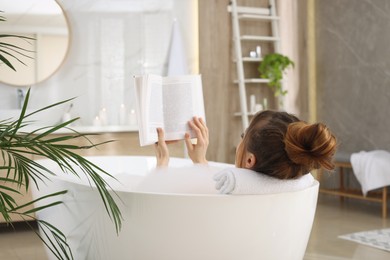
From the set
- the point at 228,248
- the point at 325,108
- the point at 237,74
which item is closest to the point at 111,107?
the point at 237,74

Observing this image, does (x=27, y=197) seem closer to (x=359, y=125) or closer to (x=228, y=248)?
(x=228, y=248)

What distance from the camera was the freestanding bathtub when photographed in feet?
6.60

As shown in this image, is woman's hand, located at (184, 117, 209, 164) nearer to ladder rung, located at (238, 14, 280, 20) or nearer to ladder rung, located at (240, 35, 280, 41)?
ladder rung, located at (240, 35, 280, 41)

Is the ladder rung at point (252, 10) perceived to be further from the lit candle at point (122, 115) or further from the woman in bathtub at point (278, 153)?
the woman in bathtub at point (278, 153)

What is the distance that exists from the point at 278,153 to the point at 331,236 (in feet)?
7.47

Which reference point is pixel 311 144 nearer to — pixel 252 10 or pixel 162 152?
pixel 162 152

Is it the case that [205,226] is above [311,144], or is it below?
below

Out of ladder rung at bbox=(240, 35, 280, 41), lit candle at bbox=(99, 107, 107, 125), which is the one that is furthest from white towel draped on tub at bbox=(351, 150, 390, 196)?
lit candle at bbox=(99, 107, 107, 125)

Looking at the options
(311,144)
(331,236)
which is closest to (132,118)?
(331,236)

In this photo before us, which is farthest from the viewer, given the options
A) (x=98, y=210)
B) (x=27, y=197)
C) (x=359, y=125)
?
(x=359, y=125)

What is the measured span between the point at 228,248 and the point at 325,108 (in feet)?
13.1

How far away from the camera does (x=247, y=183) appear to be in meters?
1.98

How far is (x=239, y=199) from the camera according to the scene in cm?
199

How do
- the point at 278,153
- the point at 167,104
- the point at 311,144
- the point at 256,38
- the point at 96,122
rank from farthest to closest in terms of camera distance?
1. the point at 256,38
2. the point at 96,122
3. the point at 167,104
4. the point at 278,153
5. the point at 311,144
